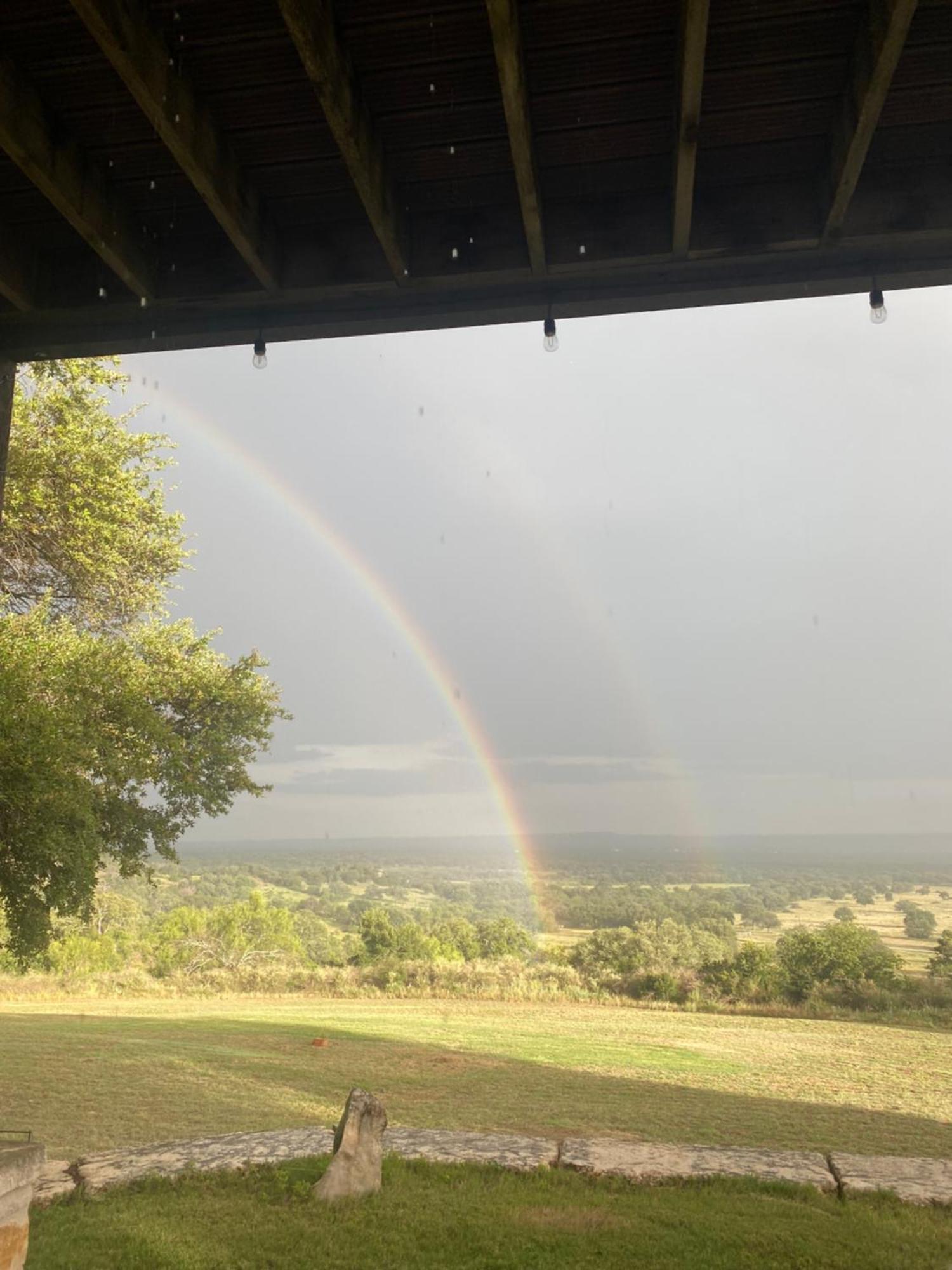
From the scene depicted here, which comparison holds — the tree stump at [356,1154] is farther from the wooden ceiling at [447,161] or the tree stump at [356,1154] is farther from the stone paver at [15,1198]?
the wooden ceiling at [447,161]

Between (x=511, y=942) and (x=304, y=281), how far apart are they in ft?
99.0

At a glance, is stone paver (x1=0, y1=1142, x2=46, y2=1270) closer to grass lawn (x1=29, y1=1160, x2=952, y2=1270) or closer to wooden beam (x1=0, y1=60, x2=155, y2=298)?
grass lawn (x1=29, y1=1160, x2=952, y2=1270)

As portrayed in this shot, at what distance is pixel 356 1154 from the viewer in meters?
5.49

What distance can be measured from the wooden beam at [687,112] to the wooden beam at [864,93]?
49cm

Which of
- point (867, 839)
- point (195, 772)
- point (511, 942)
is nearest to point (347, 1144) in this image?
point (195, 772)

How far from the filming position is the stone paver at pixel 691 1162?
228 inches

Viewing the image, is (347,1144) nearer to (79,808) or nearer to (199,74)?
(79,808)

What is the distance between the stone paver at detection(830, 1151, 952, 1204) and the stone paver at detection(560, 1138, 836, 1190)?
0.12 m

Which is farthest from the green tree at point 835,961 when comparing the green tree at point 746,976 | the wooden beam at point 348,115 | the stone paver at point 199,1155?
the wooden beam at point 348,115

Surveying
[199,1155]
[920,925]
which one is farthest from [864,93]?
[920,925]

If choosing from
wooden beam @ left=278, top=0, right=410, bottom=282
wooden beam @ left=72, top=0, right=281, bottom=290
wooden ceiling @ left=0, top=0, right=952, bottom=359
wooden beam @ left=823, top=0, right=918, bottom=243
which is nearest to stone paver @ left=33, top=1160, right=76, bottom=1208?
wooden ceiling @ left=0, top=0, right=952, bottom=359

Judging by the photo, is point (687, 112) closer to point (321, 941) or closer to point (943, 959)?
point (943, 959)

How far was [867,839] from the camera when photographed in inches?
5655

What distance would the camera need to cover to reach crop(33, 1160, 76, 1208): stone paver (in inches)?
209
